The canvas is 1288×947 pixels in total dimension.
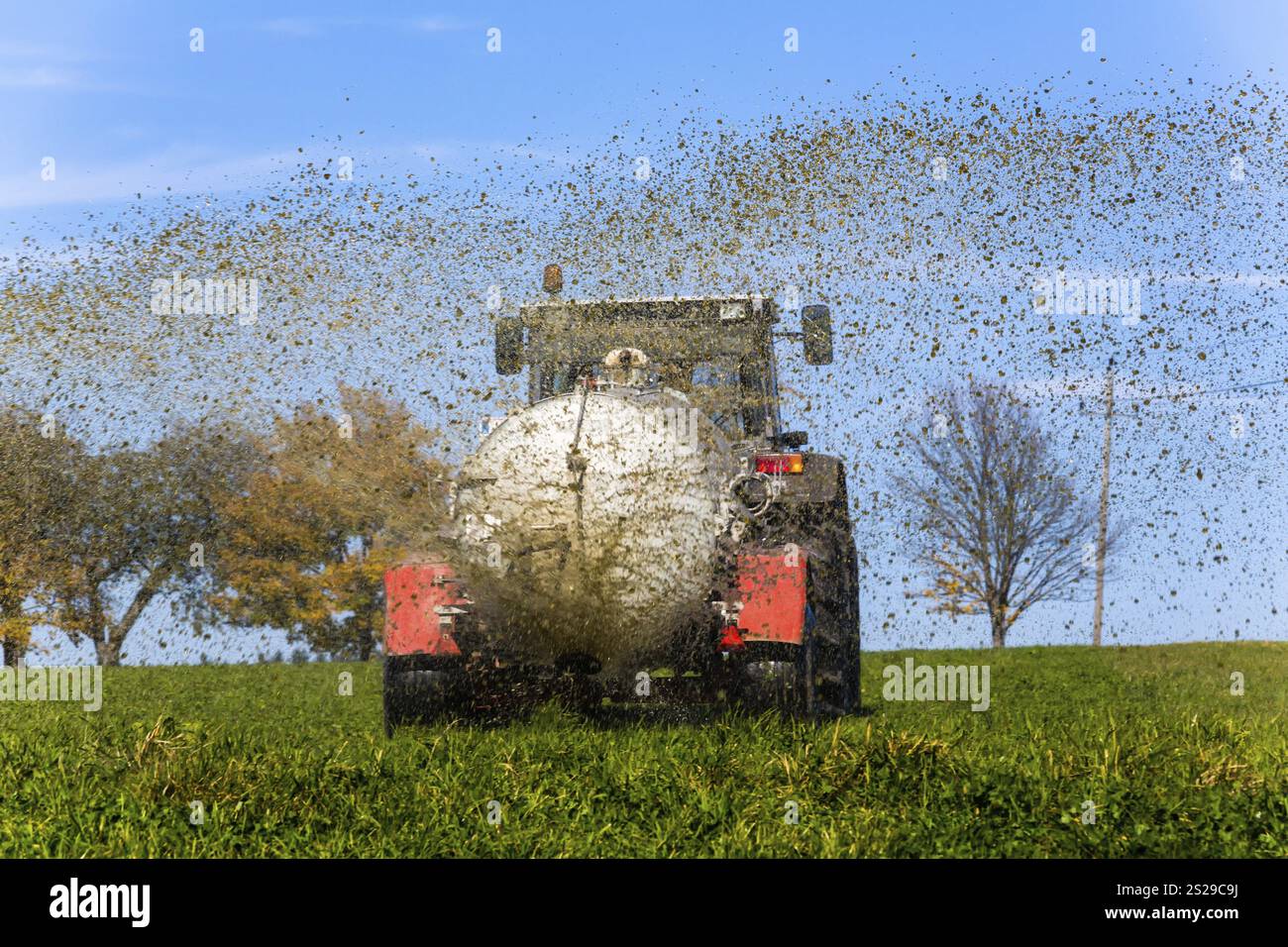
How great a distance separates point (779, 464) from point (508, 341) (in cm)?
195

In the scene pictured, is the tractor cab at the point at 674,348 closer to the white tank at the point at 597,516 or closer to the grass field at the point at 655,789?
the white tank at the point at 597,516

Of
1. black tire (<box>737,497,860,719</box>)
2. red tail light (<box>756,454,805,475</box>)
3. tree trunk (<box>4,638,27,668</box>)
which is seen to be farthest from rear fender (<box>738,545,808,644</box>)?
tree trunk (<box>4,638,27,668</box>)

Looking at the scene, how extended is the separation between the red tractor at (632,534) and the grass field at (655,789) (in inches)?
16.4

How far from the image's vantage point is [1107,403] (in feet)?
34.1

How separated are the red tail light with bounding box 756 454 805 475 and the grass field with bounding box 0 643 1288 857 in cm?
160

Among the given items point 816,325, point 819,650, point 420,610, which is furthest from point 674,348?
point 819,650

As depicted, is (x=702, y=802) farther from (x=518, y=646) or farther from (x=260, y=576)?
(x=260, y=576)

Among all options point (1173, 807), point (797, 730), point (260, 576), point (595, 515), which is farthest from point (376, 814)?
point (260, 576)

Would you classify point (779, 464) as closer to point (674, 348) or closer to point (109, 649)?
point (674, 348)

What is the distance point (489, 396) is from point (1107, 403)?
15.6 ft

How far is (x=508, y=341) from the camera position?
29.9 feet

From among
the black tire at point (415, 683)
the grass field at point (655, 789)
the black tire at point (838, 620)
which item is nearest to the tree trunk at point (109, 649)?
the grass field at point (655, 789)

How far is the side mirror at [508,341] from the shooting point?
29.9ft

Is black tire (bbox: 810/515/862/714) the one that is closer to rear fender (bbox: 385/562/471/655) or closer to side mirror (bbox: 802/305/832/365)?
side mirror (bbox: 802/305/832/365)
